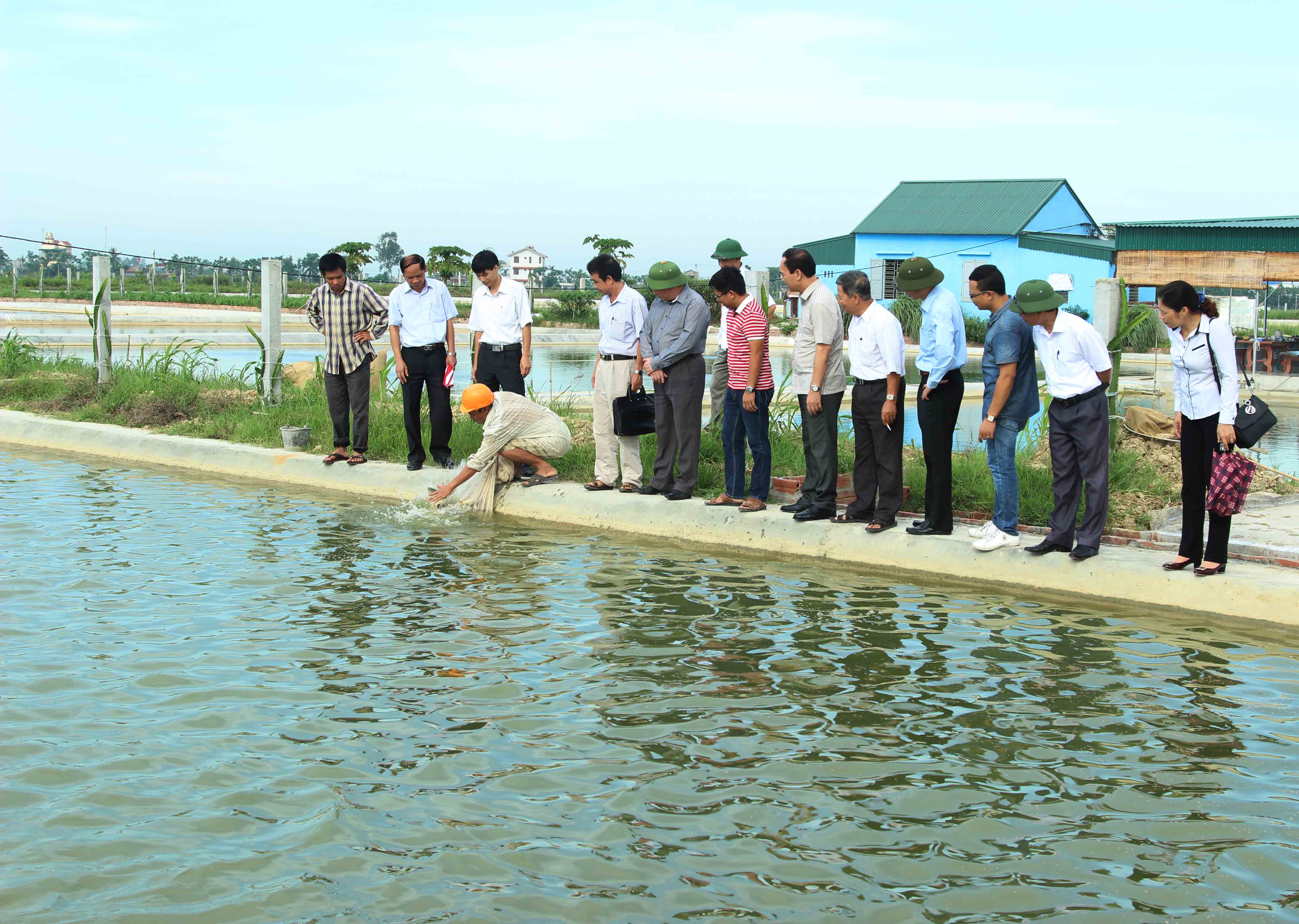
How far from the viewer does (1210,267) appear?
58.0ft

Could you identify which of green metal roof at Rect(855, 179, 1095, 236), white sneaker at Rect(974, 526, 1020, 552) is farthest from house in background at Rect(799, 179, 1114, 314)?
white sneaker at Rect(974, 526, 1020, 552)

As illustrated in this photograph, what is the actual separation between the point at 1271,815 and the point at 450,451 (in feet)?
25.2

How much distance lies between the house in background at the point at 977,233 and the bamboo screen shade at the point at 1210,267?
1600 cm

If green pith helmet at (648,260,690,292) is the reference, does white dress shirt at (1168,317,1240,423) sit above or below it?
below

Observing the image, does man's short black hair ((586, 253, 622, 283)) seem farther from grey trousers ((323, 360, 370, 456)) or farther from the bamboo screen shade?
the bamboo screen shade

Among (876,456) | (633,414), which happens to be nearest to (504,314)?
(633,414)

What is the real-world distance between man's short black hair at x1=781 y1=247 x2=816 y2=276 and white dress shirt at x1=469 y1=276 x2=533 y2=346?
2.68 m

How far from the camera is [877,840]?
12.9 ft

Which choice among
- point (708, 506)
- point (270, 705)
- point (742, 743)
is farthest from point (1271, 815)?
point (708, 506)

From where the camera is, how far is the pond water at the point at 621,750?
363 centimetres

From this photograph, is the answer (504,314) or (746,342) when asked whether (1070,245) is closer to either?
(504,314)

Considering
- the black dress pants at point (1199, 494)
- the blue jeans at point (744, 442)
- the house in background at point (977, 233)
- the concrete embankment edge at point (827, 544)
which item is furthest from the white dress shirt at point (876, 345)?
the house in background at point (977, 233)

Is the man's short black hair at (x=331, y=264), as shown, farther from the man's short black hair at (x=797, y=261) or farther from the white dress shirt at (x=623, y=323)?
the man's short black hair at (x=797, y=261)

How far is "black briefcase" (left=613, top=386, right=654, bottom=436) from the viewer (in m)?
9.09
